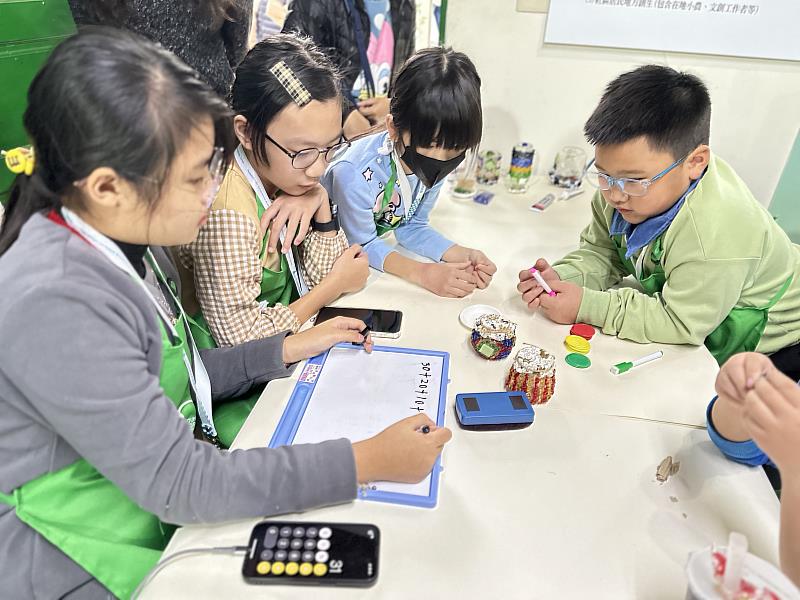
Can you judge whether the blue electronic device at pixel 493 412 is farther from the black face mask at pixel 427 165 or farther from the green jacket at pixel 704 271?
the black face mask at pixel 427 165

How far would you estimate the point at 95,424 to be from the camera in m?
0.55

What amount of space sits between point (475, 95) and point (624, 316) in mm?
547

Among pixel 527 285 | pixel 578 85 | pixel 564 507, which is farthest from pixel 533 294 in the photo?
pixel 578 85

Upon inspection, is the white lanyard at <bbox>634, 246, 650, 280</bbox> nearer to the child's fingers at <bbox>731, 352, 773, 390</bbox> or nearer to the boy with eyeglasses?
the boy with eyeglasses

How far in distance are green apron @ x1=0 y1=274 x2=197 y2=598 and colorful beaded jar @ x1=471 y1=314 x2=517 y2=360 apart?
496 mm

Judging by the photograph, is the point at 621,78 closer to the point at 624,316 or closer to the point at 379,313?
the point at 624,316

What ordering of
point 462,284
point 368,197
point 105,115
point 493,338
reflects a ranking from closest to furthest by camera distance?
1. point 105,115
2. point 493,338
3. point 462,284
4. point 368,197

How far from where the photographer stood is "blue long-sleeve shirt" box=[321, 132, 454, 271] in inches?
48.8

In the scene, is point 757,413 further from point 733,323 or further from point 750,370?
point 733,323

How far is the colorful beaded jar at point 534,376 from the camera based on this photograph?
822 millimetres

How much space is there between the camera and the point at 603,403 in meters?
0.84

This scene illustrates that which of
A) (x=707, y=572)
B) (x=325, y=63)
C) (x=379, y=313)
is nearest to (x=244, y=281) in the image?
(x=379, y=313)

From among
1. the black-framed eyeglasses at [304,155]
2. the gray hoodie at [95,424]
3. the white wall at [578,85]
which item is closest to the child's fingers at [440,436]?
the gray hoodie at [95,424]

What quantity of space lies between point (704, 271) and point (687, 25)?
985mm
